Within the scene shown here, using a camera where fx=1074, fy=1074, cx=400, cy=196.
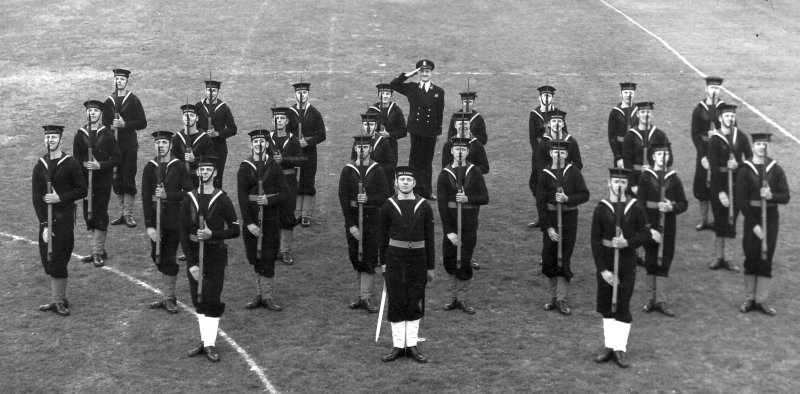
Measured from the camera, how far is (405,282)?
14695 mm

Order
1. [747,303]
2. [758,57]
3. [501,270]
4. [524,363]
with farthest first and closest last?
[758,57], [501,270], [747,303], [524,363]

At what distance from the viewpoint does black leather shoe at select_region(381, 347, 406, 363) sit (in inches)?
575

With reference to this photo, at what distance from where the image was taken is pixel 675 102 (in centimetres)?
2733

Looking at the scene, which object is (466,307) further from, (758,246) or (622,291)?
(758,246)

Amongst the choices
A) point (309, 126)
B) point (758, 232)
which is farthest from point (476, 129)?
point (758, 232)

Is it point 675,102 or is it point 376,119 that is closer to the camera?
point 376,119

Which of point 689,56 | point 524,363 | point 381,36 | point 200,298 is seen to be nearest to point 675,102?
point 689,56

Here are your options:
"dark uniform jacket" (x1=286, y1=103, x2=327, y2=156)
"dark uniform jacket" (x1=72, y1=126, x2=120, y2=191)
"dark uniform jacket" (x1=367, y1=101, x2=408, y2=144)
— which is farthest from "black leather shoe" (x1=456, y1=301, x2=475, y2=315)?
"dark uniform jacket" (x1=72, y1=126, x2=120, y2=191)

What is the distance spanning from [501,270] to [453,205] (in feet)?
6.74

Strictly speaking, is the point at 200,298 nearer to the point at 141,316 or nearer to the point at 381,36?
the point at 141,316

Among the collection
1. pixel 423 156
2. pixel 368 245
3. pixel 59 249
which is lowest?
pixel 59 249

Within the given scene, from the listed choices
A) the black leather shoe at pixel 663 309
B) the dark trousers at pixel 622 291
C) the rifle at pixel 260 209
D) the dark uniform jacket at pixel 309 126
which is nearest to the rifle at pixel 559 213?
the dark trousers at pixel 622 291

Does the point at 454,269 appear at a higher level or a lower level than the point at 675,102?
lower

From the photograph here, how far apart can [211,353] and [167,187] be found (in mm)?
3315
